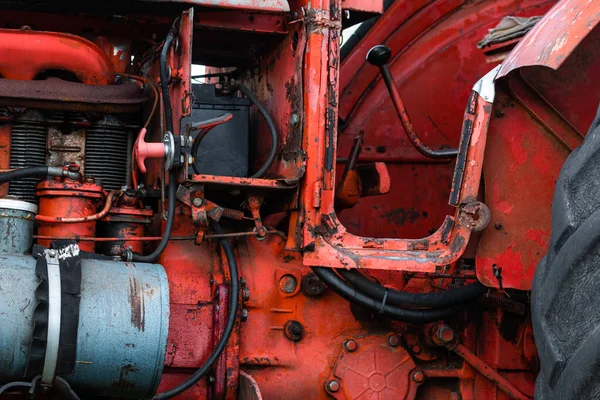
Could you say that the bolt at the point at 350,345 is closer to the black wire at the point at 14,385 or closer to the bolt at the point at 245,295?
the bolt at the point at 245,295

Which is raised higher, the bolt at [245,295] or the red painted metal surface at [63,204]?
the red painted metal surface at [63,204]

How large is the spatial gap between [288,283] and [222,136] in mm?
505

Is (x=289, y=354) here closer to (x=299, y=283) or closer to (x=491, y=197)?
(x=299, y=283)

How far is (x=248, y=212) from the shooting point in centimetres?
270

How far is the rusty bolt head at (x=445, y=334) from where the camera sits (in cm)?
266

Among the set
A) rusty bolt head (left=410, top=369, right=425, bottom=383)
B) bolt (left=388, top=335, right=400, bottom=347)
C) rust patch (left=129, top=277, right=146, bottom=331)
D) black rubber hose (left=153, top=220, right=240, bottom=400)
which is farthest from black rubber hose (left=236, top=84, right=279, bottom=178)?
rusty bolt head (left=410, top=369, right=425, bottom=383)

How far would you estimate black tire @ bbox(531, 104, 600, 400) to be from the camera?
167 cm

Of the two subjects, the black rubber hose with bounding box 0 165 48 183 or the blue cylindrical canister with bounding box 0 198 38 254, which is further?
the black rubber hose with bounding box 0 165 48 183

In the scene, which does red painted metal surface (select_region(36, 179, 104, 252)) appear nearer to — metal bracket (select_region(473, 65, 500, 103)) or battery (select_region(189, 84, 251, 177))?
battery (select_region(189, 84, 251, 177))

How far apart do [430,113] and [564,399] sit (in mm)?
1610

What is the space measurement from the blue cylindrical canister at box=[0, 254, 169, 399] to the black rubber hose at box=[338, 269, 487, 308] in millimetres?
639

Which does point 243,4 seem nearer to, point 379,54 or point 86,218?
point 379,54

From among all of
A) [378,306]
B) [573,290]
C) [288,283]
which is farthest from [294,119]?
[573,290]

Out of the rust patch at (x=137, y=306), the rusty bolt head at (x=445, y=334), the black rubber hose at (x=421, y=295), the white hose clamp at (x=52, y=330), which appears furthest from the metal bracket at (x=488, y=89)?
the white hose clamp at (x=52, y=330)
